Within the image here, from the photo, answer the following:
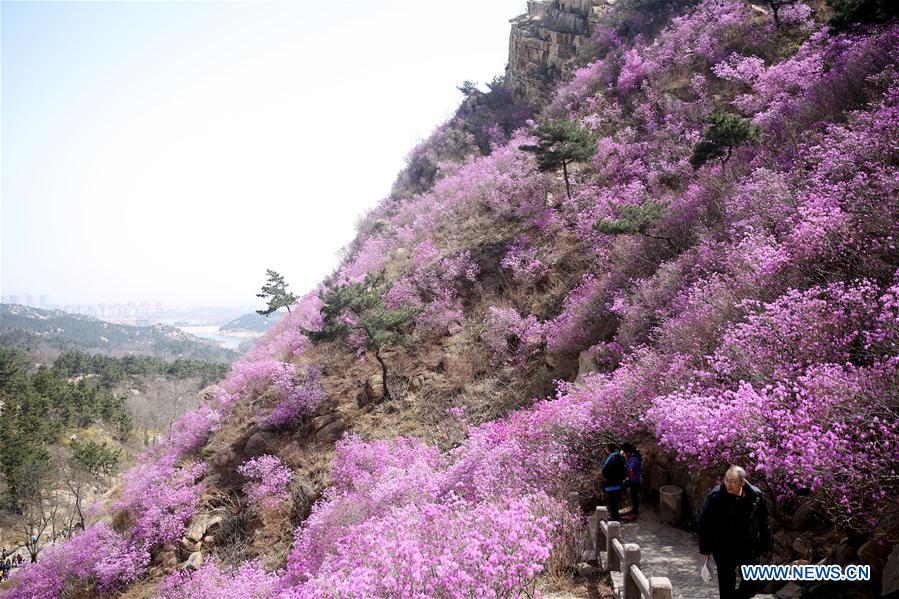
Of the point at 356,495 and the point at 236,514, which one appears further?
the point at 236,514

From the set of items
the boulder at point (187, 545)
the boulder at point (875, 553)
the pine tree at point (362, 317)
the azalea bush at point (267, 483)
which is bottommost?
the boulder at point (187, 545)

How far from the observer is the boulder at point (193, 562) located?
12159 mm

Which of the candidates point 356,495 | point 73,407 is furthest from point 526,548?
point 73,407

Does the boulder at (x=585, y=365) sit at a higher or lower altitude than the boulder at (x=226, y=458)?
higher

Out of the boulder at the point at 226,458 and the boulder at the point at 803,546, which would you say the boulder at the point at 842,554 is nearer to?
the boulder at the point at 803,546

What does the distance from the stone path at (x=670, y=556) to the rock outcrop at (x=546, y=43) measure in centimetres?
2909

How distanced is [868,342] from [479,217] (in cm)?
1736

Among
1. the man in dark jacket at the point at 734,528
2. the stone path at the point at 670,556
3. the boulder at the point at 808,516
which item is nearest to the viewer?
the man in dark jacket at the point at 734,528

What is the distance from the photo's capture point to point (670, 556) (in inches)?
229

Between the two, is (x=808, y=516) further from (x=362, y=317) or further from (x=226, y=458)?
(x=226, y=458)

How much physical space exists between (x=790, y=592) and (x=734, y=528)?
44.7 inches

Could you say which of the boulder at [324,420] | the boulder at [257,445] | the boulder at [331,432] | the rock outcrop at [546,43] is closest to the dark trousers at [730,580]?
the boulder at [331,432]

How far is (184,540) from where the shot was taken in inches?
521

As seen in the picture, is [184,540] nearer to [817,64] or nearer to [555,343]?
[555,343]
